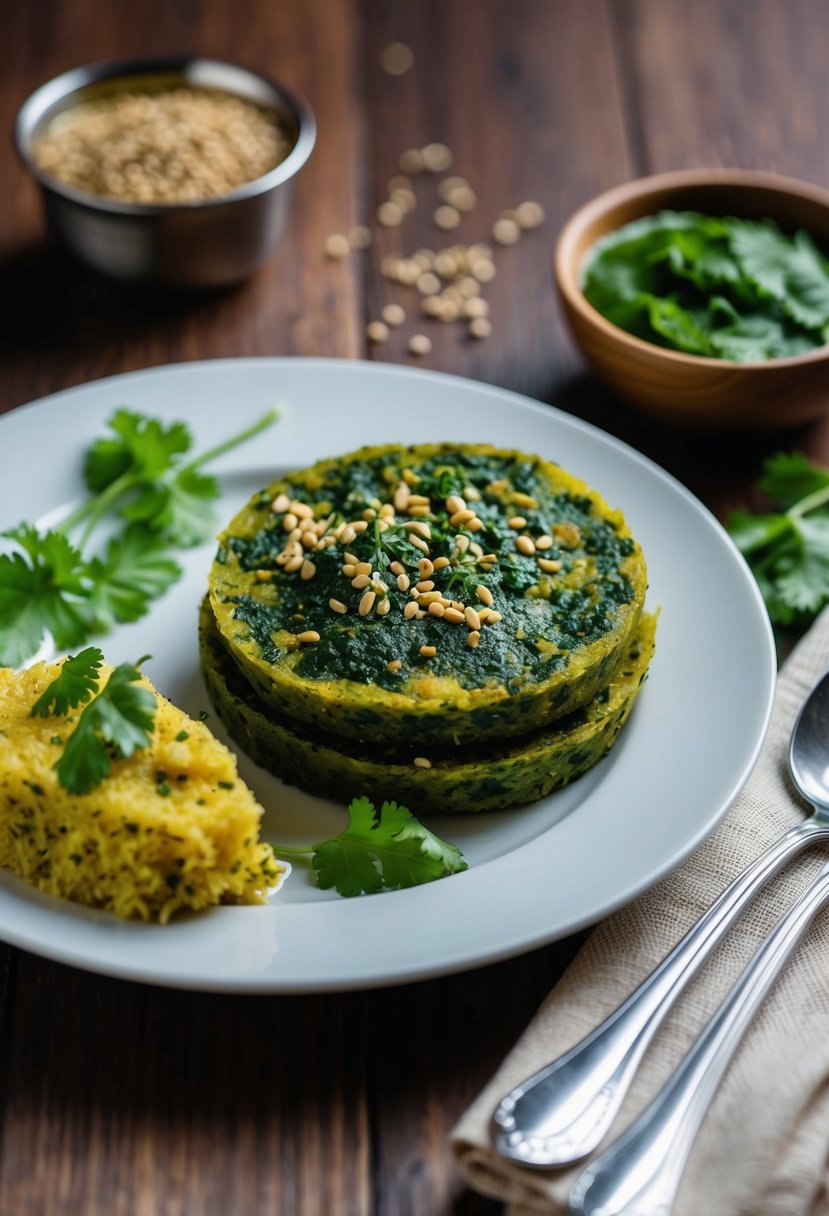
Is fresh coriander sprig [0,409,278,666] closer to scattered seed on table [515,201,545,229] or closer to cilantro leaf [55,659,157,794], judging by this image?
cilantro leaf [55,659,157,794]

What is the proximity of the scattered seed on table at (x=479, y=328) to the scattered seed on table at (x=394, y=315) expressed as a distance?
0.30 metres

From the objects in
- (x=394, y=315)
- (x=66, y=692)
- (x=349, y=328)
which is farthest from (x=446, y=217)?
(x=66, y=692)

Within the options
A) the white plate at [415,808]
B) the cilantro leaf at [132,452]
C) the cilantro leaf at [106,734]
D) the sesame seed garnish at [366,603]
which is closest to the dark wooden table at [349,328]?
the white plate at [415,808]

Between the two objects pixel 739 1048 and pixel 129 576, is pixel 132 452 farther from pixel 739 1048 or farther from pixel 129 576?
pixel 739 1048

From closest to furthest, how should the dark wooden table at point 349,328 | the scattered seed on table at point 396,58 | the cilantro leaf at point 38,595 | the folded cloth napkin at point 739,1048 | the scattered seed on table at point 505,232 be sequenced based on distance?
the folded cloth napkin at point 739,1048 < the dark wooden table at point 349,328 < the cilantro leaf at point 38,595 < the scattered seed on table at point 505,232 < the scattered seed on table at point 396,58

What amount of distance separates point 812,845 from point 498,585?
3.65ft

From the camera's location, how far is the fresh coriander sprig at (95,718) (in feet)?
9.61

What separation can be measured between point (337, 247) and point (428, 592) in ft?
9.45

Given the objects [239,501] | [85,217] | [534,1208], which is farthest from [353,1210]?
[85,217]

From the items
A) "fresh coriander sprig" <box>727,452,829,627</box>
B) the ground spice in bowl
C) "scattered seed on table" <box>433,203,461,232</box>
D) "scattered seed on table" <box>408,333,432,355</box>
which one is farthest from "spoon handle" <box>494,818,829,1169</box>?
"scattered seed on table" <box>433,203,461,232</box>

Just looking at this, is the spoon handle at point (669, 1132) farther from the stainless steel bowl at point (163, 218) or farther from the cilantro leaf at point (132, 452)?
the stainless steel bowl at point (163, 218)

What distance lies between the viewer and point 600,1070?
9.10 ft

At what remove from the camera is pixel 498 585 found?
3.55 metres

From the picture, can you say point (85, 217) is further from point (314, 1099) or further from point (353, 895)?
point (314, 1099)
